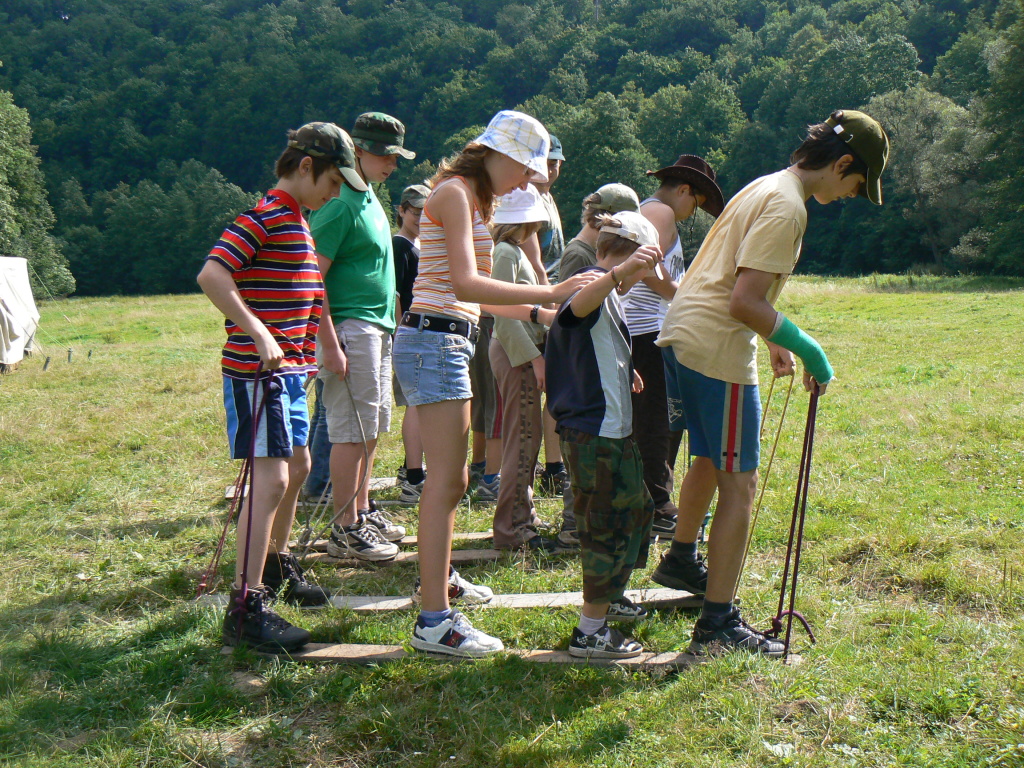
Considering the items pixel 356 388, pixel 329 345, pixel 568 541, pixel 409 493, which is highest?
pixel 329 345

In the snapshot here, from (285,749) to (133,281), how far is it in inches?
2759

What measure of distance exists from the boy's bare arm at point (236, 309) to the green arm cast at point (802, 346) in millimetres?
1836

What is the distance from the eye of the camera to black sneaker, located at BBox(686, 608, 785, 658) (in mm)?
3180

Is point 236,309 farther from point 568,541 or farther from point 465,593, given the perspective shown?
point 568,541

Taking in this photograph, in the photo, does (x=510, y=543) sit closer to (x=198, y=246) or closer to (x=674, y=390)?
(x=674, y=390)

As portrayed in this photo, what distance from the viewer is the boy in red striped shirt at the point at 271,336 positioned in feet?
10.6

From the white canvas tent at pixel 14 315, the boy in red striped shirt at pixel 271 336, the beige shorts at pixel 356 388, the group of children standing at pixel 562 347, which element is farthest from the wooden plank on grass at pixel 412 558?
the white canvas tent at pixel 14 315

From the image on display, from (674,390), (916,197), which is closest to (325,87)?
(916,197)

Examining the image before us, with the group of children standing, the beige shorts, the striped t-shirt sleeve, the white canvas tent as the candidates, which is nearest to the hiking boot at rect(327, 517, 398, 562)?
the beige shorts

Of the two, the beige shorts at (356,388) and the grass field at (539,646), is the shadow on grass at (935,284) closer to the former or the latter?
the grass field at (539,646)

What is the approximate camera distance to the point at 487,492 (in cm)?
570

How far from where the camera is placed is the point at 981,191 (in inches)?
1710

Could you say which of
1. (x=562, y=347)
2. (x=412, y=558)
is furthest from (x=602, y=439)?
(x=412, y=558)

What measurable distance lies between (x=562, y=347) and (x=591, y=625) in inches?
43.6
